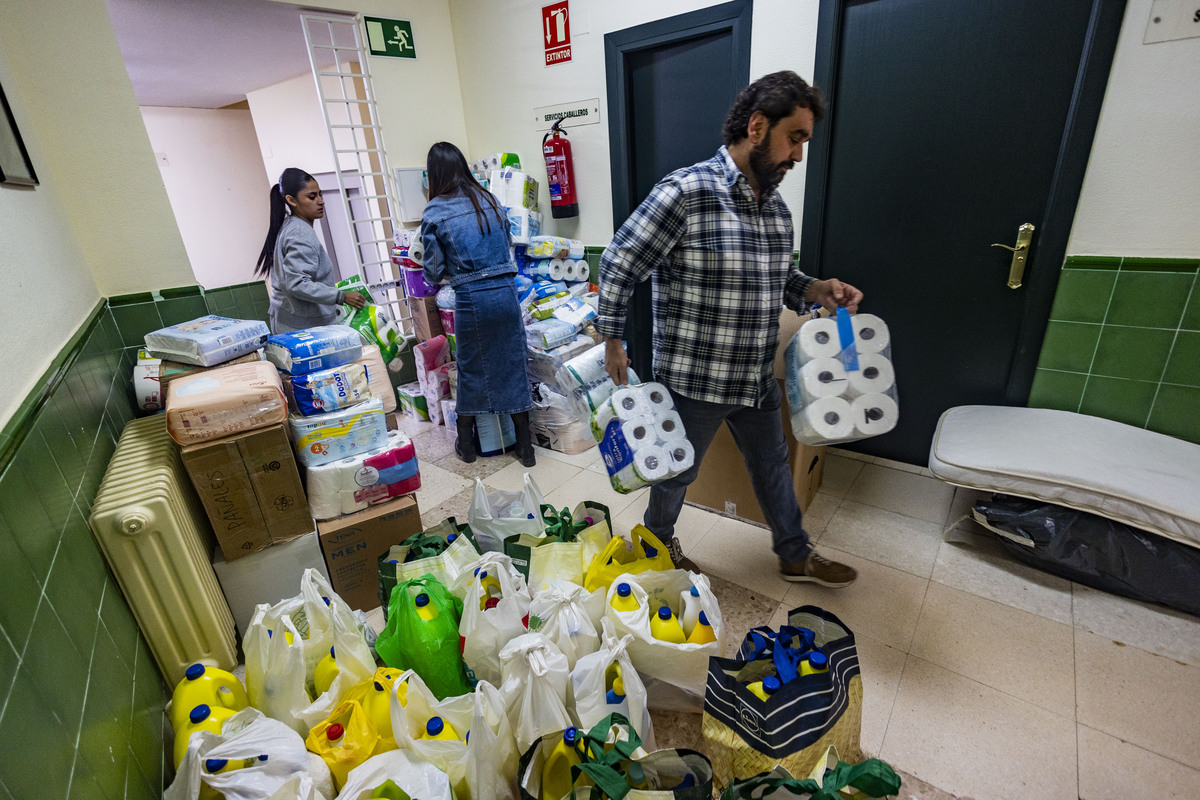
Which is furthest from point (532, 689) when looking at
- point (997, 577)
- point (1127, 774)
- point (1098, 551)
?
point (1098, 551)

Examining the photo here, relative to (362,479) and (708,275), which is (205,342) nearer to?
(362,479)

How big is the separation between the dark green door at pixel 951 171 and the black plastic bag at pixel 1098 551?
0.65m

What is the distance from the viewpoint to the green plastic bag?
1.29 m

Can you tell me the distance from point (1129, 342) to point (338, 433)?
284 cm

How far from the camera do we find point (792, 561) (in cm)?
189

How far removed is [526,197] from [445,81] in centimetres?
109

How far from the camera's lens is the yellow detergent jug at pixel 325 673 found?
1257mm

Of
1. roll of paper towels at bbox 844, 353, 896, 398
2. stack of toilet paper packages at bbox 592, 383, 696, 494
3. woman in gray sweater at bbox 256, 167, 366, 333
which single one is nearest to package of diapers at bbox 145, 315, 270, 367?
woman in gray sweater at bbox 256, 167, 366, 333

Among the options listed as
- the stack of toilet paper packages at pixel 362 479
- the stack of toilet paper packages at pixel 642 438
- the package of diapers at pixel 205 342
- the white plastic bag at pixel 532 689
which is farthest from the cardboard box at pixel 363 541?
the white plastic bag at pixel 532 689

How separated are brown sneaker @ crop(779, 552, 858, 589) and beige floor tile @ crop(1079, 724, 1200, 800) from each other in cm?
67

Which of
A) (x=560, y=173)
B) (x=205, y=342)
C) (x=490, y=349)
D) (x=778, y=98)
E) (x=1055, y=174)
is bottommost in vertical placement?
(x=490, y=349)

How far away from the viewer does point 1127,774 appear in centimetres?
128

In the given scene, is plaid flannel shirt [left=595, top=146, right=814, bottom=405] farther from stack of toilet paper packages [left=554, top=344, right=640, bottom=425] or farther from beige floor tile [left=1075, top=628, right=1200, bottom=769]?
beige floor tile [left=1075, top=628, right=1200, bottom=769]

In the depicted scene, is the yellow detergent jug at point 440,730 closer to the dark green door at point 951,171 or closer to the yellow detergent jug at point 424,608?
the yellow detergent jug at point 424,608
